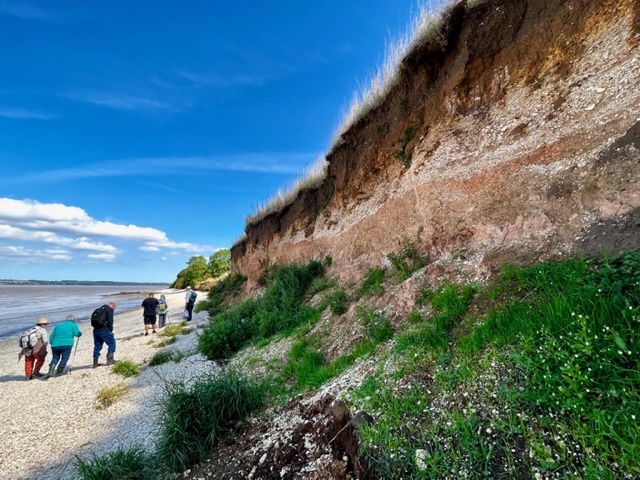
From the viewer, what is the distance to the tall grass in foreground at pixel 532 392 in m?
2.17

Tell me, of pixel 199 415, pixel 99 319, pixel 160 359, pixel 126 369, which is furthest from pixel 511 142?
pixel 99 319

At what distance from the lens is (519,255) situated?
425 cm

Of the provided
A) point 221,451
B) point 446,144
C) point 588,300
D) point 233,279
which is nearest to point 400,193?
point 446,144

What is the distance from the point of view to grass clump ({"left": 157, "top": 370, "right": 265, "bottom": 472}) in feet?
13.4

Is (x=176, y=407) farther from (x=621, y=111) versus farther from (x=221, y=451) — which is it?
(x=621, y=111)

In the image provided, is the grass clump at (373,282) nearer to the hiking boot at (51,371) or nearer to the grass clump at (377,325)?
the grass clump at (377,325)

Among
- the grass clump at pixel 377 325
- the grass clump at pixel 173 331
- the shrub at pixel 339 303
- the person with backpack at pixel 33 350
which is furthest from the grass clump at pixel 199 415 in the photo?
the grass clump at pixel 173 331

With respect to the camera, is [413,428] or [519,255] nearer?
[413,428]

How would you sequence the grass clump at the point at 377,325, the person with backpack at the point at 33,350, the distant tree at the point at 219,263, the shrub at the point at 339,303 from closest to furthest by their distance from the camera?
1. the grass clump at the point at 377,325
2. the shrub at the point at 339,303
3. the person with backpack at the point at 33,350
4. the distant tree at the point at 219,263

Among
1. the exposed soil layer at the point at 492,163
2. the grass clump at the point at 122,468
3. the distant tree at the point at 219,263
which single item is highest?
the distant tree at the point at 219,263

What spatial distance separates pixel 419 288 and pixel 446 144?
3.49 metres

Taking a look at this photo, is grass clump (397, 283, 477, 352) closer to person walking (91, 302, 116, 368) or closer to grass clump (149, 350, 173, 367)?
grass clump (149, 350, 173, 367)

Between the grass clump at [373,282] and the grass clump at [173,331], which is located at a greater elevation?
the grass clump at [373,282]

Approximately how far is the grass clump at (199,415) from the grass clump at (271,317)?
3.25 m
